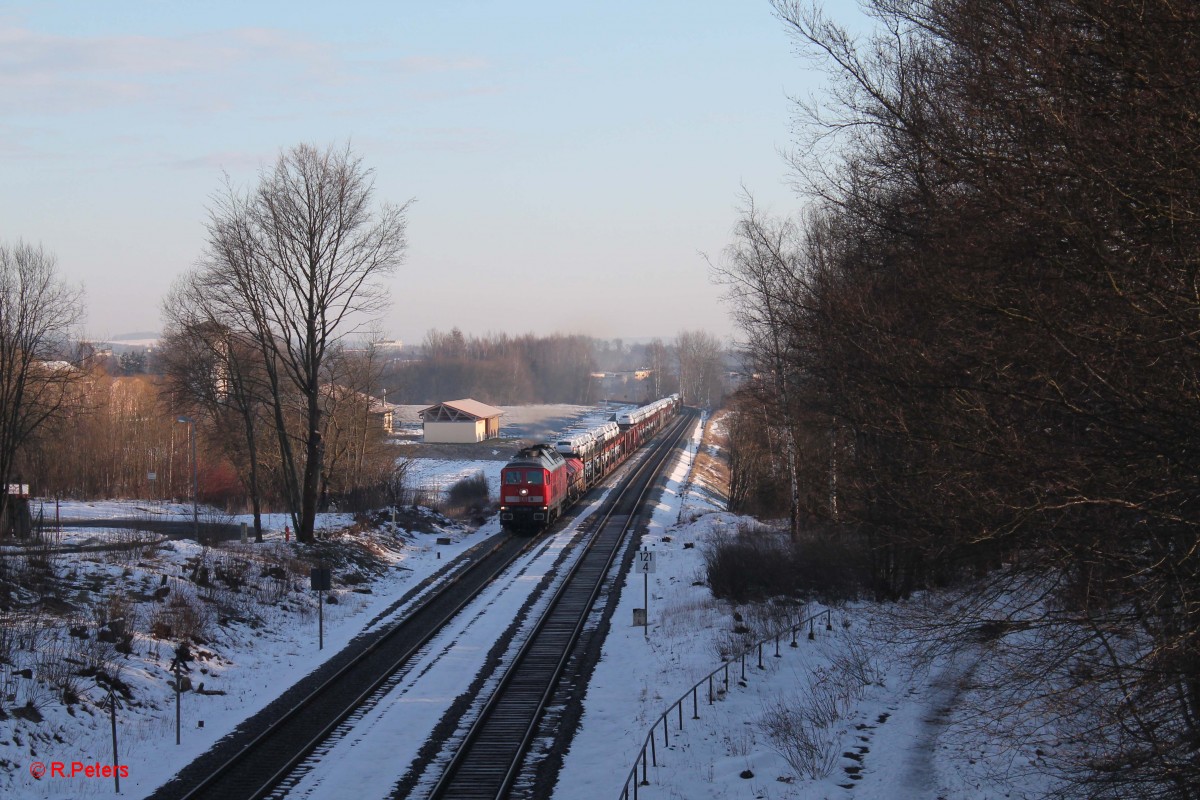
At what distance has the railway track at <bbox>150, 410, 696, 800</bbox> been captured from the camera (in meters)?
11.1

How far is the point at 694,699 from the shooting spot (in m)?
13.6

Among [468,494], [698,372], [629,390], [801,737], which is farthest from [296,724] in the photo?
[629,390]

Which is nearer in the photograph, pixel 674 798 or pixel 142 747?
pixel 674 798

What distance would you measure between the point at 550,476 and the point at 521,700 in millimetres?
19942

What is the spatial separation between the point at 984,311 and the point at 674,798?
6.71 meters

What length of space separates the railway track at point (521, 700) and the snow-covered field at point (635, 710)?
0.75 metres

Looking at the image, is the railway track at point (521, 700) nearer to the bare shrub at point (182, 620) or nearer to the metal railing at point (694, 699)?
the metal railing at point (694, 699)

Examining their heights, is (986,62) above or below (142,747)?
above

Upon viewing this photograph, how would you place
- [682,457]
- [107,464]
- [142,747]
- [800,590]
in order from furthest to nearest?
[682,457] < [107,464] < [800,590] < [142,747]

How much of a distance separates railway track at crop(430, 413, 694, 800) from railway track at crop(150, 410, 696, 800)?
1974mm

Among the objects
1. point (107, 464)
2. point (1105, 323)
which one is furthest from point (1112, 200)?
point (107, 464)

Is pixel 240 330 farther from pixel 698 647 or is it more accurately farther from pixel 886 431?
pixel 886 431

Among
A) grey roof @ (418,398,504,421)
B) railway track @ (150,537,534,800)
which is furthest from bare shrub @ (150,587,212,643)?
grey roof @ (418,398,504,421)

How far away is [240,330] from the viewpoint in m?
29.5
